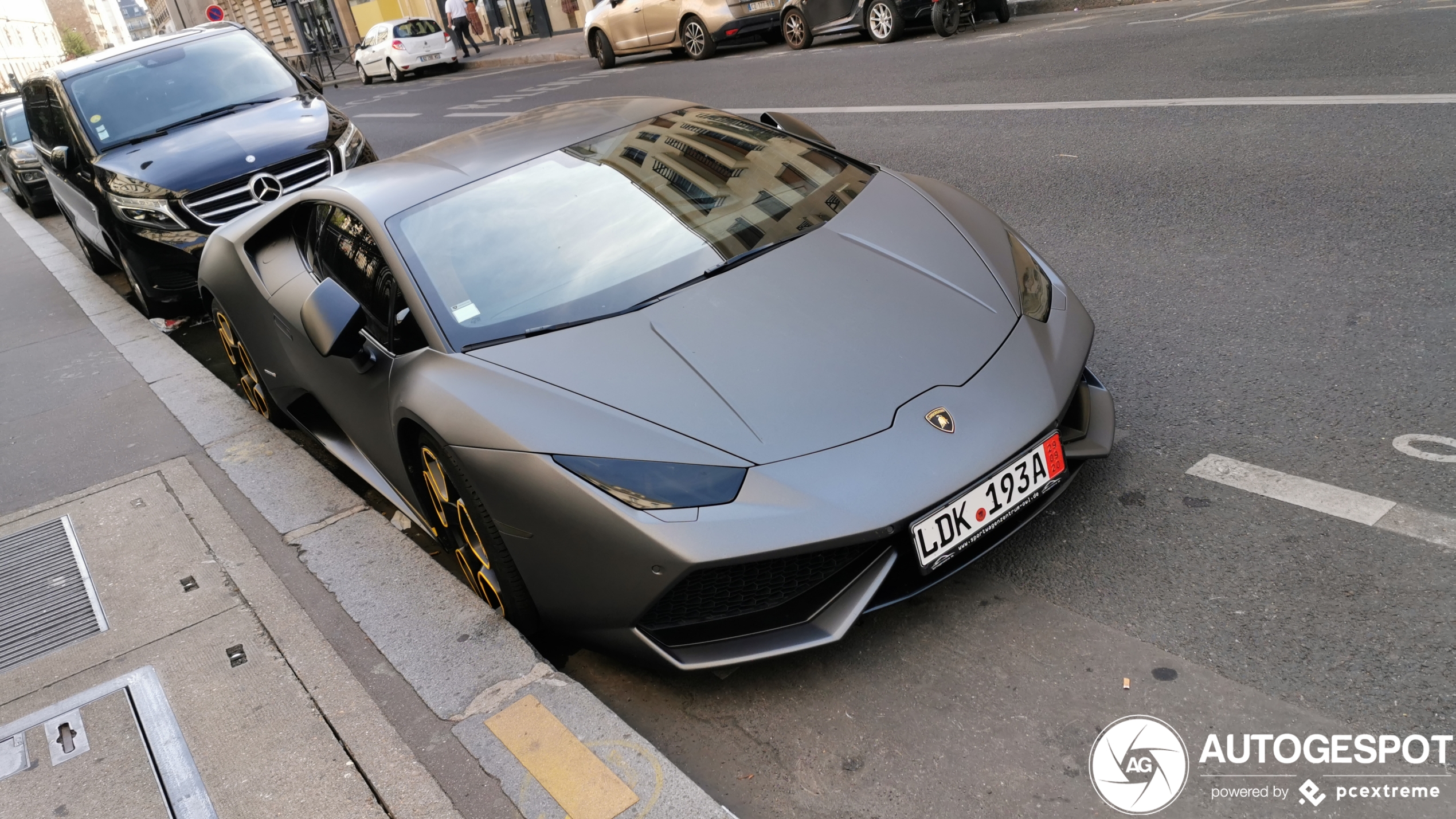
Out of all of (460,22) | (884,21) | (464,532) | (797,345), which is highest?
(460,22)

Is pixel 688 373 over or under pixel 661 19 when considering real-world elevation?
under

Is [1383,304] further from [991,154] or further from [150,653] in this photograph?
[150,653]

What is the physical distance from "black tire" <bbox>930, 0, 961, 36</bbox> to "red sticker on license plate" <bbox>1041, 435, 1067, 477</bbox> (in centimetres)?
1232

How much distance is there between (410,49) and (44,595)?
27140 millimetres

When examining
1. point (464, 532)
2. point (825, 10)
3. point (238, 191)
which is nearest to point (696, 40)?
point (825, 10)

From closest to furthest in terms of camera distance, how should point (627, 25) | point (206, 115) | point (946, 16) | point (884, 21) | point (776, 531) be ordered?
point (776, 531)
point (206, 115)
point (946, 16)
point (884, 21)
point (627, 25)

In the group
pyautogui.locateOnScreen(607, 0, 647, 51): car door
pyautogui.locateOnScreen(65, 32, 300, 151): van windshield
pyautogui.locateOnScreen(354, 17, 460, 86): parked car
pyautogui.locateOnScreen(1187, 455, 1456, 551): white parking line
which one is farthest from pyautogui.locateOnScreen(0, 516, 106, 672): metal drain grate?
pyautogui.locateOnScreen(354, 17, 460, 86): parked car

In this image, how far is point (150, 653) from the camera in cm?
341

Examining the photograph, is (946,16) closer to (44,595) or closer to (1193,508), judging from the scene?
(1193,508)

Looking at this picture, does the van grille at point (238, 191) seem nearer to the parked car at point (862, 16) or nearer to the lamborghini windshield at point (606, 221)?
the lamborghini windshield at point (606, 221)

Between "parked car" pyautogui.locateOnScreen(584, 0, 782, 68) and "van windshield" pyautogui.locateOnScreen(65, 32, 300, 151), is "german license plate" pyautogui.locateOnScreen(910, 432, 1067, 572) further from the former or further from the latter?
"parked car" pyautogui.locateOnScreen(584, 0, 782, 68)

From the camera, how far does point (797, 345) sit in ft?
9.76

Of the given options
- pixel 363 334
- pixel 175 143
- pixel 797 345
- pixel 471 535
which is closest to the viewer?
pixel 797 345

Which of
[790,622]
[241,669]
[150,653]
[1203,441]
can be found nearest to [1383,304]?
[1203,441]
